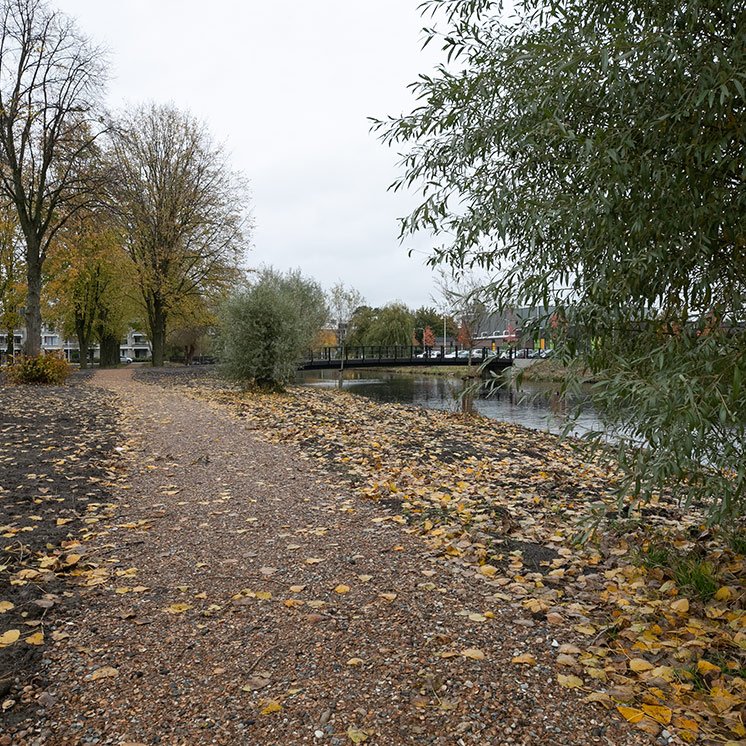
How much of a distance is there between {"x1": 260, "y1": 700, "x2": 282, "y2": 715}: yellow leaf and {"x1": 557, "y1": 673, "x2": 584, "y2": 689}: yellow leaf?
4.05 ft

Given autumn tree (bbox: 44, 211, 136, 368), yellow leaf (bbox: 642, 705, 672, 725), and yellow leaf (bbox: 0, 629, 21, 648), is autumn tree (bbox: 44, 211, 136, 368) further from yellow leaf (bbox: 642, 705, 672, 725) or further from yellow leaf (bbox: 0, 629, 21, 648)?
yellow leaf (bbox: 642, 705, 672, 725)

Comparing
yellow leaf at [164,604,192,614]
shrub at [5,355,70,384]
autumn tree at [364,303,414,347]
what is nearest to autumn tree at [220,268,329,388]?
shrub at [5,355,70,384]

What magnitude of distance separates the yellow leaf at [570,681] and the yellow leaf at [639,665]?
0.28 metres

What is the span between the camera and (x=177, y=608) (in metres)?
3.14

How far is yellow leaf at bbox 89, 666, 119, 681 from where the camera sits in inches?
98.9

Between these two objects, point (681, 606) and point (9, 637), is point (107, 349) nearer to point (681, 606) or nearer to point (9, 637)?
point (9, 637)

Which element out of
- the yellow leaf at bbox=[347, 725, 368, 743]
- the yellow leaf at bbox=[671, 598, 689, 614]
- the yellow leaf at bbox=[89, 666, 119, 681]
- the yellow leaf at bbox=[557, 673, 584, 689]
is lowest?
the yellow leaf at bbox=[347, 725, 368, 743]

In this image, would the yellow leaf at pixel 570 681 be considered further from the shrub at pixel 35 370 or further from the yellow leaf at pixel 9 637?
the shrub at pixel 35 370

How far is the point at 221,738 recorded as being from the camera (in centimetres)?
216

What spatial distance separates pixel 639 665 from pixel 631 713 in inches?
14.5

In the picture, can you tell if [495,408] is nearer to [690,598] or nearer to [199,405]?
[199,405]

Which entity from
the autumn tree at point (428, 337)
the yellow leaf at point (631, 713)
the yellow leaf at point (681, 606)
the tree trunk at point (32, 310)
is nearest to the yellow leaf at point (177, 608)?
the yellow leaf at point (631, 713)

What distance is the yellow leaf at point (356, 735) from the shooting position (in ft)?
7.06

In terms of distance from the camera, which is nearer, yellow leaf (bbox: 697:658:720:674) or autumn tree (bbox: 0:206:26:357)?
yellow leaf (bbox: 697:658:720:674)
